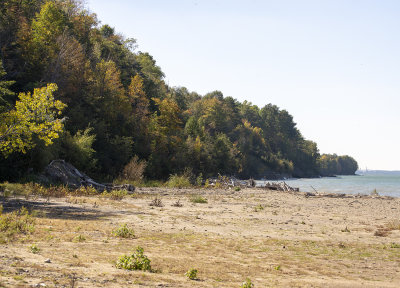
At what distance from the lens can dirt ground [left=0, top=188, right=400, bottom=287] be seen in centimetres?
693

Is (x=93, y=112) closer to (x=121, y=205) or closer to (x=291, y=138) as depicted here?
(x=121, y=205)

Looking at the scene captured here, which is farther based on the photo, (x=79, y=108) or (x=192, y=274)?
(x=79, y=108)

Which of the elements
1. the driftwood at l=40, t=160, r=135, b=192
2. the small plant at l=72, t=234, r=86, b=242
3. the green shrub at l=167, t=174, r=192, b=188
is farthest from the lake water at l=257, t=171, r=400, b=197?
the small plant at l=72, t=234, r=86, b=242

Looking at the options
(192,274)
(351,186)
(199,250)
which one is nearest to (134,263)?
(192,274)

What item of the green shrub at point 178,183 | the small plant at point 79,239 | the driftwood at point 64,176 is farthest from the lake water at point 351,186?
the small plant at point 79,239

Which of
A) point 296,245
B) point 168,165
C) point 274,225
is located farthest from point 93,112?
point 296,245

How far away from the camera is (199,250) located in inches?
401

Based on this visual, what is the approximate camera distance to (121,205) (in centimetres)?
1969

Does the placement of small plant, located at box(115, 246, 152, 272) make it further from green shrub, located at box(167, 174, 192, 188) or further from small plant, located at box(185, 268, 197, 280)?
green shrub, located at box(167, 174, 192, 188)

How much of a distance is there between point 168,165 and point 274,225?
112ft

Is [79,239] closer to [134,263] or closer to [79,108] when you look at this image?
[134,263]

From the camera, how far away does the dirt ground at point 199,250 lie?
693 cm

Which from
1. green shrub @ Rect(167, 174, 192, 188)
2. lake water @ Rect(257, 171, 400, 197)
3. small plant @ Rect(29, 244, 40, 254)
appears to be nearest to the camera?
small plant @ Rect(29, 244, 40, 254)

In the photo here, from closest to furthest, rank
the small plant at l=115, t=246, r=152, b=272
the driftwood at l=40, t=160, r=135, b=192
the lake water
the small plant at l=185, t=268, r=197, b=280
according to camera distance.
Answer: the small plant at l=185, t=268, r=197, b=280 < the small plant at l=115, t=246, r=152, b=272 < the driftwood at l=40, t=160, r=135, b=192 < the lake water
